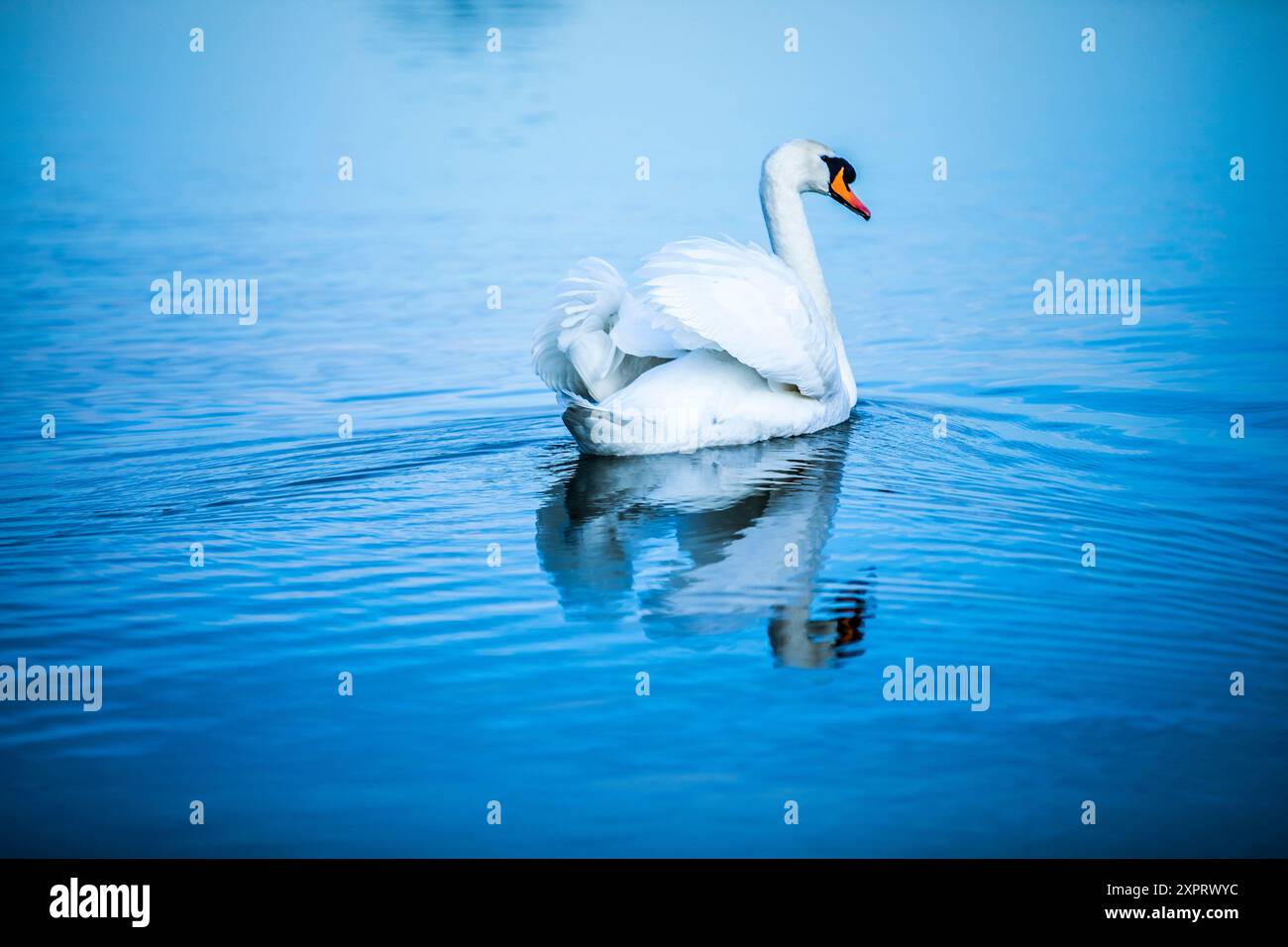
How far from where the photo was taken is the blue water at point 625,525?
540 cm

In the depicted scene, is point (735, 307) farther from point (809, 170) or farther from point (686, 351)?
point (809, 170)

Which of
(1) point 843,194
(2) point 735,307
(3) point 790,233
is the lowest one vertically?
(2) point 735,307

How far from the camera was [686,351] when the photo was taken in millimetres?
9516

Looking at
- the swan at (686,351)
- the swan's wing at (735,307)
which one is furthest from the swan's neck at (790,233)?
the swan's wing at (735,307)

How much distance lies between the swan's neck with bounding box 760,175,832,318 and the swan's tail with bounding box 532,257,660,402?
6.51ft

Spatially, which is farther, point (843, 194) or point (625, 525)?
point (843, 194)

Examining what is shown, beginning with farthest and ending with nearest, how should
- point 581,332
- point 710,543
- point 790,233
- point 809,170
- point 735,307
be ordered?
point 809,170 → point 790,233 → point 581,332 → point 735,307 → point 710,543

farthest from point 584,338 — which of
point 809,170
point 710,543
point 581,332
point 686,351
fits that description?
point 809,170

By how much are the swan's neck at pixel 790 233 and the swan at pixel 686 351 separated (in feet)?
4.35

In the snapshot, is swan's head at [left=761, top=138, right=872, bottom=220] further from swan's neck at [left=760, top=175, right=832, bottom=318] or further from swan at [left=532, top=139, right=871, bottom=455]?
swan at [left=532, top=139, right=871, bottom=455]

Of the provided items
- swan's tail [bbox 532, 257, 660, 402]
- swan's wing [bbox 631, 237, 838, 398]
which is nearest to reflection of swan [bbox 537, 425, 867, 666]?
swan's tail [bbox 532, 257, 660, 402]

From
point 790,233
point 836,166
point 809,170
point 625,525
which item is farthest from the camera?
point 836,166

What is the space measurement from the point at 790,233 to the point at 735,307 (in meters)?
2.21
